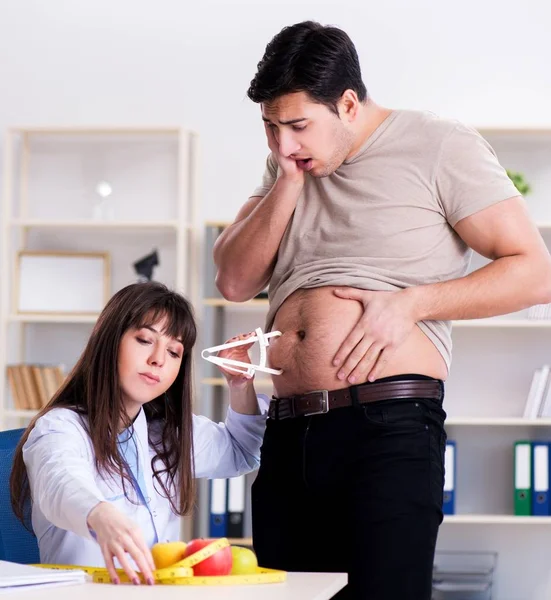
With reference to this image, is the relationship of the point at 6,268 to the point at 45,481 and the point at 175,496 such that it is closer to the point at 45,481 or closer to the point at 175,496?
the point at 175,496

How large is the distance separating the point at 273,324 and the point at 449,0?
9.63 ft

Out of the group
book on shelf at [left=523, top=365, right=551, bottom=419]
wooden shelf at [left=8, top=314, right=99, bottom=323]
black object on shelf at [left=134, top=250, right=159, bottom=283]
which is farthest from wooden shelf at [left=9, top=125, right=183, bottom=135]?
book on shelf at [left=523, top=365, right=551, bottom=419]

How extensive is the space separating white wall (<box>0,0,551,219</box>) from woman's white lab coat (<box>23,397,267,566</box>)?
2.40m

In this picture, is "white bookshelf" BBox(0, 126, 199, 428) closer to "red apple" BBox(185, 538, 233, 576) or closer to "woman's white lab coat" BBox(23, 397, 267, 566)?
"woman's white lab coat" BBox(23, 397, 267, 566)

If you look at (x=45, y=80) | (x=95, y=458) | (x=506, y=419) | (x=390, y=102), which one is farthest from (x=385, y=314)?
(x=45, y=80)

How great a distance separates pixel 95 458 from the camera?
184cm

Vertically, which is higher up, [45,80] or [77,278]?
[45,80]

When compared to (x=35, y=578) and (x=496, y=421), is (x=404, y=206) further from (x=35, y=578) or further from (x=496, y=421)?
(x=496, y=421)

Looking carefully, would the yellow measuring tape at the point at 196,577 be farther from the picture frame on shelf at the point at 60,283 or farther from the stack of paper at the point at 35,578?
the picture frame on shelf at the point at 60,283

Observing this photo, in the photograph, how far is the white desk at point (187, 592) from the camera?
1184 mm

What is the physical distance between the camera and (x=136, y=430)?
6.49 ft

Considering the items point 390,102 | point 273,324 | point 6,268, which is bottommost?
point 273,324

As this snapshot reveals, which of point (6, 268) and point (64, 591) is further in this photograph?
point (6, 268)

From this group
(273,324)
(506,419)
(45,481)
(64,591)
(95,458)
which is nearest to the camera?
(64,591)
